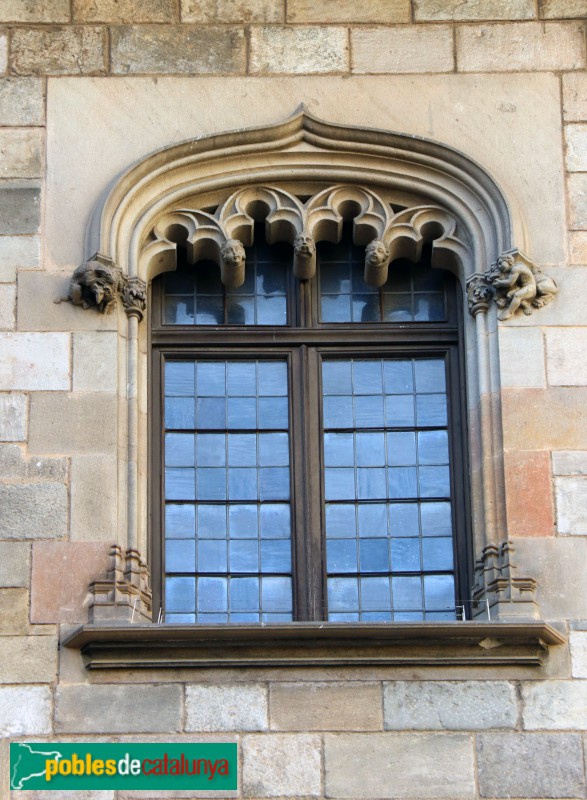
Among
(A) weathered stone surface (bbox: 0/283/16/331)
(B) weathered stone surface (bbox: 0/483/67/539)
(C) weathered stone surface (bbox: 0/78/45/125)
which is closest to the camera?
(B) weathered stone surface (bbox: 0/483/67/539)

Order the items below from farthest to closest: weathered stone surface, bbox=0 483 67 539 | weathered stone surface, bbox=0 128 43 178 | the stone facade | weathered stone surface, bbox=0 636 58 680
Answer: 1. weathered stone surface, bbox=0 128 43 178
2. weathered stone surface, bbox=0 483 67 539
3. weathered stone surface, bbox=0 636 58 680
4. the stone facade

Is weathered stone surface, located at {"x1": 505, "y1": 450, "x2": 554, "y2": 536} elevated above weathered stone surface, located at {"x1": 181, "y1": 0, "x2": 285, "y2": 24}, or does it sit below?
below

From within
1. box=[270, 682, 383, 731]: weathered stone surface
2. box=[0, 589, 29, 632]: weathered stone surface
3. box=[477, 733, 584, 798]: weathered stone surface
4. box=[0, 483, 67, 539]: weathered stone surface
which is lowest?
box=[477, 733, 584, 798]: weathered stone surface

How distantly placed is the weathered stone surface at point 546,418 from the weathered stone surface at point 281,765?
224 centimetres

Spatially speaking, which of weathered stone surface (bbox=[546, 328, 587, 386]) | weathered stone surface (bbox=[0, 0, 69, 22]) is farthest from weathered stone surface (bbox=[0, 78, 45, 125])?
weathered stone surface (bbox=[546, 328, 587, 386])

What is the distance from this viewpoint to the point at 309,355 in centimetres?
1391

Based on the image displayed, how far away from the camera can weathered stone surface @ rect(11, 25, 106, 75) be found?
14336 millimetres

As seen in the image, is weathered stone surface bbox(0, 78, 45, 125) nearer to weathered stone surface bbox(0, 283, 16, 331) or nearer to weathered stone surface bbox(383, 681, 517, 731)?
weathered stone surface bbox(0, 283, 16, 331)

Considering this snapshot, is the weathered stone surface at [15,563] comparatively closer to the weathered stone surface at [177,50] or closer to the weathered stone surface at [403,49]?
the weathered stone surface at [177,50]

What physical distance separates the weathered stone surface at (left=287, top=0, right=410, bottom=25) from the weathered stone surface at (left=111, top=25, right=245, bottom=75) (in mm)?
419

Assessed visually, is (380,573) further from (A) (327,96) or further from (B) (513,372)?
(A) (327,96)

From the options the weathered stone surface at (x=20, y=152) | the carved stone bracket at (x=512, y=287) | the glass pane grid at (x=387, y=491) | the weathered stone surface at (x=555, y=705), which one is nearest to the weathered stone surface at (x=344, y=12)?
the weathered stone surface at (x=20, y=152)

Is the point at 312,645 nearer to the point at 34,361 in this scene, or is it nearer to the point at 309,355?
the point at 309,355

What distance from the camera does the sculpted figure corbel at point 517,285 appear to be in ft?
44.2
